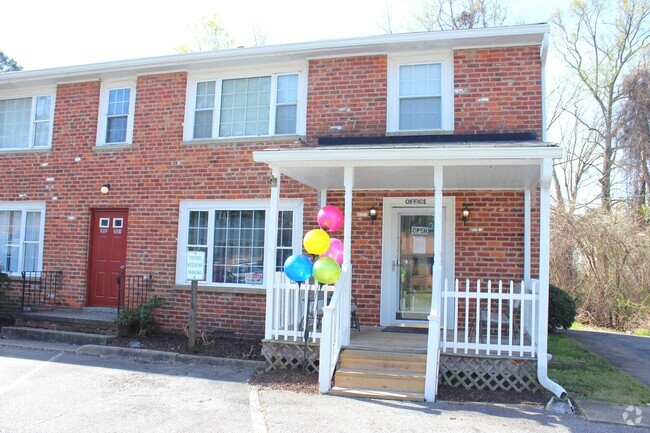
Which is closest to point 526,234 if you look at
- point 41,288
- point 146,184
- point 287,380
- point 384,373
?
point 384,373

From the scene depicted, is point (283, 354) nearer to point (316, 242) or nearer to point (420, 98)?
point (316, 242)

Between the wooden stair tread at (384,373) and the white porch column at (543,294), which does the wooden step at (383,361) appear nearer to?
the wooden stair tread at (384,373)

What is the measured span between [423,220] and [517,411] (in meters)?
3.84

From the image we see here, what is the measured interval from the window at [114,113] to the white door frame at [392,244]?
5.66m

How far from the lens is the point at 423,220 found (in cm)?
897

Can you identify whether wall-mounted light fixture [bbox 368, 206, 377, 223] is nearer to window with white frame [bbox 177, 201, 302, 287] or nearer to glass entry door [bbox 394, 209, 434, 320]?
glass entry door [bbox 394, 209, 434, 320]

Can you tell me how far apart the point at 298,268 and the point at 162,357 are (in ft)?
9.30

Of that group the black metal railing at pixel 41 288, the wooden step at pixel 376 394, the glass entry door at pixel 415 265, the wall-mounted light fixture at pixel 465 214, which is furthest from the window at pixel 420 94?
the black metal railing at pixel 41 288

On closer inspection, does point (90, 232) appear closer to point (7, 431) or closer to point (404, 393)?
point (7, 431)

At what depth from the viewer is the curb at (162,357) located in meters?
7.70

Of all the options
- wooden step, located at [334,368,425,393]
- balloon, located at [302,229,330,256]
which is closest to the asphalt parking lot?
wooden step, located at [334,368,425,393]

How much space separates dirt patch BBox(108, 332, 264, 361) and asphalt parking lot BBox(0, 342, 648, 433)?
96cm

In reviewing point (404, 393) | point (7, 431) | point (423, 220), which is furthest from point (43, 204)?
point (404, 393)

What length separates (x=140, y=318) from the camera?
9.20 metres
